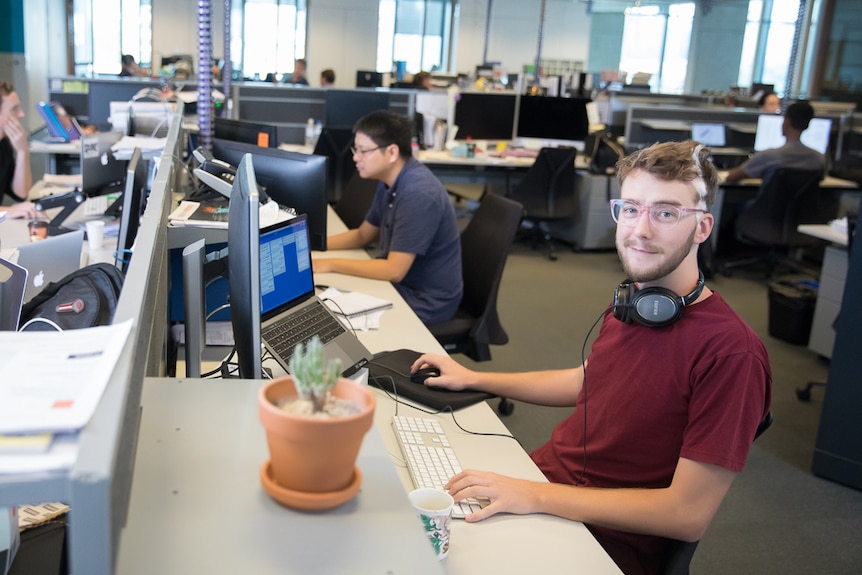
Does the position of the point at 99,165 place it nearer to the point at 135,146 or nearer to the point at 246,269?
the point at 135,146

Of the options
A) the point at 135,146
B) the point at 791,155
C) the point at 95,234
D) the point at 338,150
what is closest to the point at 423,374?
the point at 95,234

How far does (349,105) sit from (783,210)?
10.4 ft

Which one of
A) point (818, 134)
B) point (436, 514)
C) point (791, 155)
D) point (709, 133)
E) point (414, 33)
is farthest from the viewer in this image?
point (414, 33)

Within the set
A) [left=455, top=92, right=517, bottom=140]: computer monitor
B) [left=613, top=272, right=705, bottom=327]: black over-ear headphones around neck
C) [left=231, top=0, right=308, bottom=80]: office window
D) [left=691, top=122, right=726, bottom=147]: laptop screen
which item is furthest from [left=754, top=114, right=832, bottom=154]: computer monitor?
[left=231, top=0, right=308, bottom=80]: office window

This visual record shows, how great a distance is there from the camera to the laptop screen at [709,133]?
21.2 ft

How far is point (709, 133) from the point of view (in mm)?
6539

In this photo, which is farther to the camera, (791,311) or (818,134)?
(818,134)

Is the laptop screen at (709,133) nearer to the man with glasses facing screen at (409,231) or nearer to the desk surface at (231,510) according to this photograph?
the man with glasses facing screen at (409,231)

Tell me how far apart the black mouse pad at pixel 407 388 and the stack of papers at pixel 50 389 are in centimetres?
103

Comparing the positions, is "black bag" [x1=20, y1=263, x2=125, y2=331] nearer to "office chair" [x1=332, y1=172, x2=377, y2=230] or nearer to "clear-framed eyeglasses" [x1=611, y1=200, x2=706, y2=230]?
"clear-framed eyeglasses" [x1=611, y1=200, x2=706, y2=230]

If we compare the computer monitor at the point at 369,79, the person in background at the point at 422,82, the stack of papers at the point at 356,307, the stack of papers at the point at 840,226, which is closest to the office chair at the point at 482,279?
the stack of papers at the point at 356,307

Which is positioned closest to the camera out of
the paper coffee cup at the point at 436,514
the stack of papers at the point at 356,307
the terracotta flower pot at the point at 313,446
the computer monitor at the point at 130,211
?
the terracotta flower pot at the point at 313,446

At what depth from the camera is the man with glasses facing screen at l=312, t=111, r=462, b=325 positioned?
282 centimetres

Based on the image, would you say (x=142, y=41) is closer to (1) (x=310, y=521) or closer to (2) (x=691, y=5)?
(2) (x=691, y=5)
